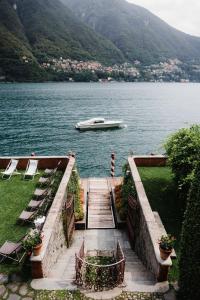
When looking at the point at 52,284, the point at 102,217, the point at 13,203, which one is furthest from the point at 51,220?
the point at 13,203

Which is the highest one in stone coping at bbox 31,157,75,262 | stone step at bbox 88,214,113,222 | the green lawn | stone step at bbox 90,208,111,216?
stone coping at bbox 31,157,75,262

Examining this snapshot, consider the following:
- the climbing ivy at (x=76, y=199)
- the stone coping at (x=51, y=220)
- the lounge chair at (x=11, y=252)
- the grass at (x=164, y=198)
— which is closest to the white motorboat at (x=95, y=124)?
the grass at (x=164, y=198)

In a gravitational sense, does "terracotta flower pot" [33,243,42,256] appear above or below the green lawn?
above

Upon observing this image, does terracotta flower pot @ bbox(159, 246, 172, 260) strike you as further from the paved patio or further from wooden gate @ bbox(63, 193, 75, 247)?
wooden gate @ bbox(63, 193, 75, 247)

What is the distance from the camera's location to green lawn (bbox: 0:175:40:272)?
11641 mm

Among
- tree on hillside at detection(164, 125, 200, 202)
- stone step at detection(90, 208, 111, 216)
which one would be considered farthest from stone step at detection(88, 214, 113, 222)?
tree on hillside at detection(164, 125, 200, 202)

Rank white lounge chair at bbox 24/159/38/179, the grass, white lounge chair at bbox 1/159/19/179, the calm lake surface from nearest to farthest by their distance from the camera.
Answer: the grass, white lounge chair at bbox 24/159/38/179, white lounge chair at bbox 1/159/19/179, the calm lake surface

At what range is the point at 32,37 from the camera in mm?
198000

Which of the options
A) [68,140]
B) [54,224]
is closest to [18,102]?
[68,140]

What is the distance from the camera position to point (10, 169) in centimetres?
1775

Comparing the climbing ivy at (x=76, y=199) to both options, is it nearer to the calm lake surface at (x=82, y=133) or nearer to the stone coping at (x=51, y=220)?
the stone coping at (x=51, y=220)

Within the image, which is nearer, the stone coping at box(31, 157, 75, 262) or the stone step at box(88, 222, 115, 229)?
the stone coping at box(31, 157, 75, 262)

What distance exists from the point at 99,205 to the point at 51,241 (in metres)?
6.30

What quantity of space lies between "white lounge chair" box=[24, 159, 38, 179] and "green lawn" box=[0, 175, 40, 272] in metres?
0.32
